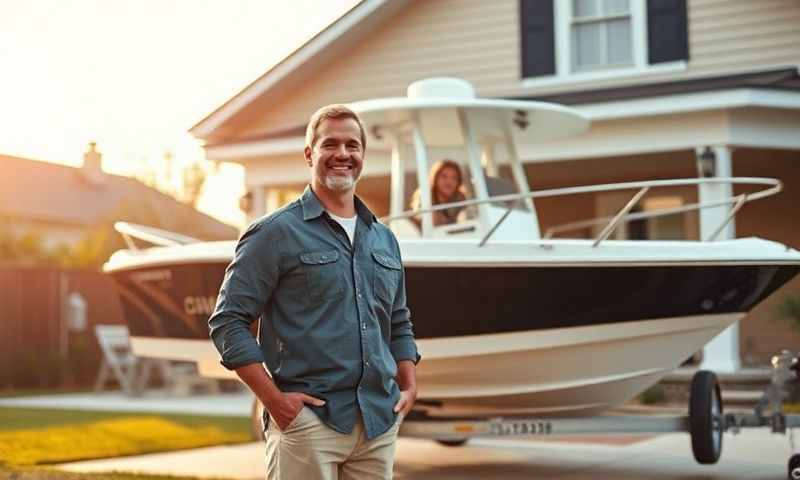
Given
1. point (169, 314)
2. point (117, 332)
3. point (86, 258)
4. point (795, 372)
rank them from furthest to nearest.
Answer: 1. point (86, 258)
2. point (117, 332)
3. point (169, 314)
4. point (795, 372)

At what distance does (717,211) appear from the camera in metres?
12.4

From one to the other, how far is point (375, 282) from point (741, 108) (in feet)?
30.7

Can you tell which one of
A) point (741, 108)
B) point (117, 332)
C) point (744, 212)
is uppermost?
point (741, 108)

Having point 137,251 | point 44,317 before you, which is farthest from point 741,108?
point 44,317

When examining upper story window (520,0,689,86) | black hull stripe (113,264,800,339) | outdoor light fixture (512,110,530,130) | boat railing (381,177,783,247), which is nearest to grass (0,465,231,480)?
black hull stripe (113,264,800,339)

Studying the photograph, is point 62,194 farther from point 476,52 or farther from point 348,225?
point 348,225

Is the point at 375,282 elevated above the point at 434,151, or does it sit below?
below

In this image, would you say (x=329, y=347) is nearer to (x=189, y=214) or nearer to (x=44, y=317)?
(x=44, y=317)

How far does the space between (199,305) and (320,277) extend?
5.02 metres

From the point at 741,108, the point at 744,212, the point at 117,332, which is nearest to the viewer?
the point at 741,108

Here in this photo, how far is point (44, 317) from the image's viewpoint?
18031 millimetres

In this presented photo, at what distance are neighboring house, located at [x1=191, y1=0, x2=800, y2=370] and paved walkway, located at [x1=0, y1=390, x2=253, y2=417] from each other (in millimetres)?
2389

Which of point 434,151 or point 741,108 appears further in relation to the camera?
point 741,108

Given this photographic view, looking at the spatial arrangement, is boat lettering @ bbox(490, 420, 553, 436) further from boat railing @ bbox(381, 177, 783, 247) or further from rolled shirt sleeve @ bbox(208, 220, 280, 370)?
rolled shirt sleeve @ bbox(208, 220, 280, 370)
